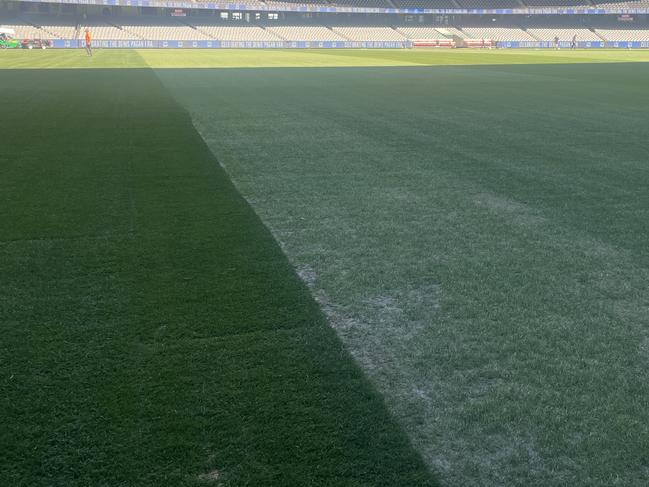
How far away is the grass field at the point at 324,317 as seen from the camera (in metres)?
2.64

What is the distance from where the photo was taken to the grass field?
2.64 meters

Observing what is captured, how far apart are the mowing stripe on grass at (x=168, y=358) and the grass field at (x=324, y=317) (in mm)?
15

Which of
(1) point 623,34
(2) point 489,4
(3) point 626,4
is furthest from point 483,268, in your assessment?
(3) point 626,4

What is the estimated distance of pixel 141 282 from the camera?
4348 mm

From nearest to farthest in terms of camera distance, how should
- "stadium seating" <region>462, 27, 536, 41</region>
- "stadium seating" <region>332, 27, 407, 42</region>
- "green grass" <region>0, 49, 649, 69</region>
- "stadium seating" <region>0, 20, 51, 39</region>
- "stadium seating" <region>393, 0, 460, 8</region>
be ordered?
"green grass" <region>0, 49, 649, 69</region> → "stadium seating" <region>0, 20, 51, 39</region> → "stadium seating" <region>332, 27, 407, 42</region> → "stadium seating" <region>462, 27, 536, 41</region> → "stadium seating" <region>393, 0, 460, 8</region>

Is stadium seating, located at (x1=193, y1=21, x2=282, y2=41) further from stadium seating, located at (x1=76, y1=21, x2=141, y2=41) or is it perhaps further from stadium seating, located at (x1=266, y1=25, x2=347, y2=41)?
stadium seating, located at (x1=76, y1=21, x2=141, y2=41)

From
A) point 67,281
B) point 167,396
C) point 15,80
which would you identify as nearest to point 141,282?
point 67,281

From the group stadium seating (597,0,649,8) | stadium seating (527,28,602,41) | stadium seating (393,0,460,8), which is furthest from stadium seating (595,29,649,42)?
stadium seating (393,0,460,8)

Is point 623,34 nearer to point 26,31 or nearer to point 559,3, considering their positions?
point 559,3

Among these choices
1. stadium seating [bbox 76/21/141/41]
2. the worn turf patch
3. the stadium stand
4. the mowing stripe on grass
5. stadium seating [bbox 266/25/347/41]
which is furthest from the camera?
stadium seating [bbox 266/25/347/41]

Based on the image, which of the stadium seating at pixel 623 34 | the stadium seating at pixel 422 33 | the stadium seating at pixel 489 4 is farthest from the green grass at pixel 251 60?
the stadium seating at pixel 489 4

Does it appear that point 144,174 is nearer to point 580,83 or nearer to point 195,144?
point 195,144

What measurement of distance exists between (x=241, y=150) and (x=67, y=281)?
16.9ft

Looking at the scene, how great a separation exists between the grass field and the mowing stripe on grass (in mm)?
15
